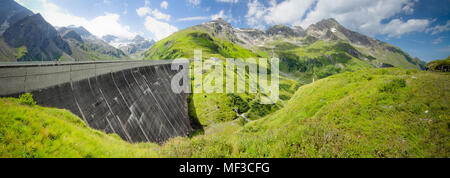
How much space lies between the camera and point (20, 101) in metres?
10.5

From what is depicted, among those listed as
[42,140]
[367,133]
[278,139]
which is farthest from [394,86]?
[42,140]

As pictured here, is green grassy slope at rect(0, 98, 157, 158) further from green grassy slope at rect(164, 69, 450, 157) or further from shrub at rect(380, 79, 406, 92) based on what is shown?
shrub at rect(380, 79, 406, 92)

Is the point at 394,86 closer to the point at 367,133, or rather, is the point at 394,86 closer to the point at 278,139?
the point at 367,133

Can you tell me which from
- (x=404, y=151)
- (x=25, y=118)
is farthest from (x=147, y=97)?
(x=404, y=151)

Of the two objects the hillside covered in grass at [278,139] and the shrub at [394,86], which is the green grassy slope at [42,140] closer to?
the hillside covered in grass at [278,139]

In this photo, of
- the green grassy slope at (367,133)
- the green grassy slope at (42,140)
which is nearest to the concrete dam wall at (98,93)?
the green grassy slope at (42,140)

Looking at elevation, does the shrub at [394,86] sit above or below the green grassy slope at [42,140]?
above

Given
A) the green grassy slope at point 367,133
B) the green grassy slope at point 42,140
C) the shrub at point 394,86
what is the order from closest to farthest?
1. the green grassy slope at point 42,140
2. the green grassy slope at point 367,133
3. the shrub at point 394,86

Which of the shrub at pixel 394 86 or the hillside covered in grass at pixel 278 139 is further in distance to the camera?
the shrub at pixel 394 86

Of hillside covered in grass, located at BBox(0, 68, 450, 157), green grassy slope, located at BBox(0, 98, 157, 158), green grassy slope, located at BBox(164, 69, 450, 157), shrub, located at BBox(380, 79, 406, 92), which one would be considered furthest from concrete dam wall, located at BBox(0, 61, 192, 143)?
shrub, located at BBox(380, 79, 406, 92)

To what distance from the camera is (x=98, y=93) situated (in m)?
21.2

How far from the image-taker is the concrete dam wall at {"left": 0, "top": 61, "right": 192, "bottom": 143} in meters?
14.0

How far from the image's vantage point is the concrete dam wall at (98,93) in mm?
13992
